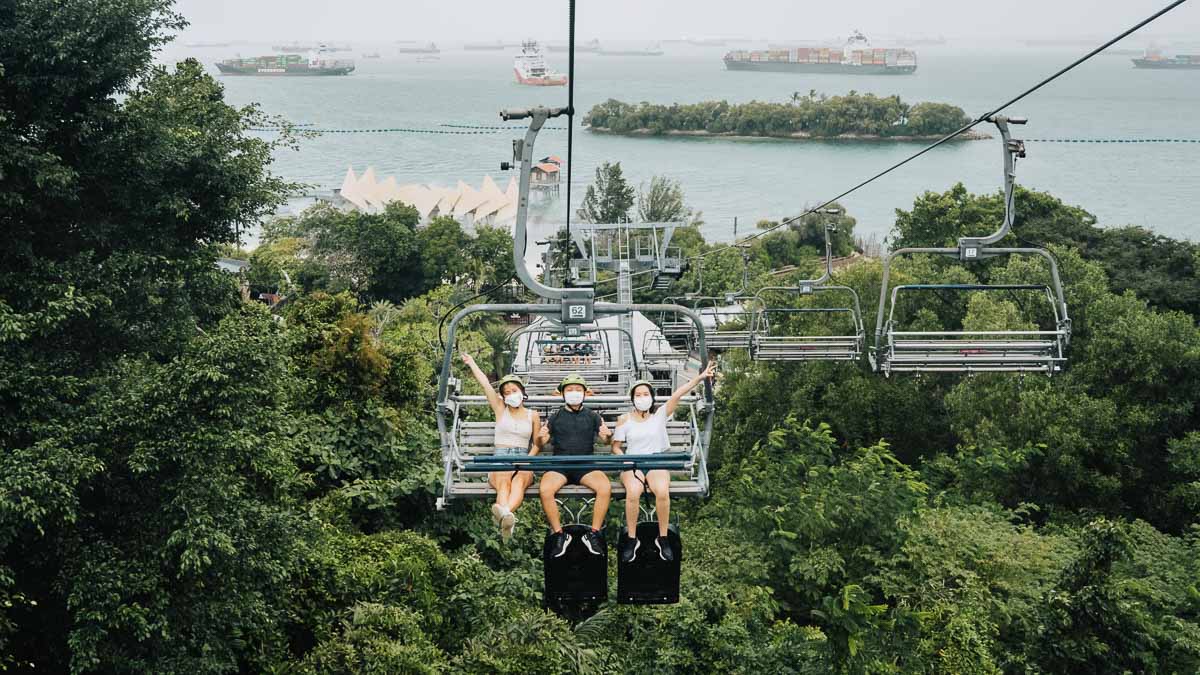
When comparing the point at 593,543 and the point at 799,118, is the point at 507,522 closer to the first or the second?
the point at 593,543

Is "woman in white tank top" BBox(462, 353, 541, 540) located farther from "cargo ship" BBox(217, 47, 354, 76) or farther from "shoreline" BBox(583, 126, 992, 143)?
"cargo ship" BBox(217, 47, 354, 76)

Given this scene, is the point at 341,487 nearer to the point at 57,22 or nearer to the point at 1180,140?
the point at 57,22

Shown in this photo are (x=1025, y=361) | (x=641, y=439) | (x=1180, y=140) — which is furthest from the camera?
(x=1180, y=140)

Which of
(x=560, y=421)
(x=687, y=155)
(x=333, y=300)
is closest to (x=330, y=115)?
(x=687, y=155)

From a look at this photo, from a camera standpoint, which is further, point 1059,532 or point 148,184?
point 1059,532

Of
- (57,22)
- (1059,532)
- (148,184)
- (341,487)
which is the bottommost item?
(1059,532)

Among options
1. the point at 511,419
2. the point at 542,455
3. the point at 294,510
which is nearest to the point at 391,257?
the point at 294,510

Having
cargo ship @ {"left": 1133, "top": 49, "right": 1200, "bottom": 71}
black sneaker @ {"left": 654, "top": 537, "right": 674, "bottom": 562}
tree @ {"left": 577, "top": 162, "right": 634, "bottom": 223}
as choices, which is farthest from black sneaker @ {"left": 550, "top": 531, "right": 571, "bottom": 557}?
cargo ship @ {"left": 1133, "top": 49, "right": 1200, "bottom": 71}

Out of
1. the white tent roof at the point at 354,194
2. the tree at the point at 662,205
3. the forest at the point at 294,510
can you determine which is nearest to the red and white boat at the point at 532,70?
the white tent roof at the point at 354,194
